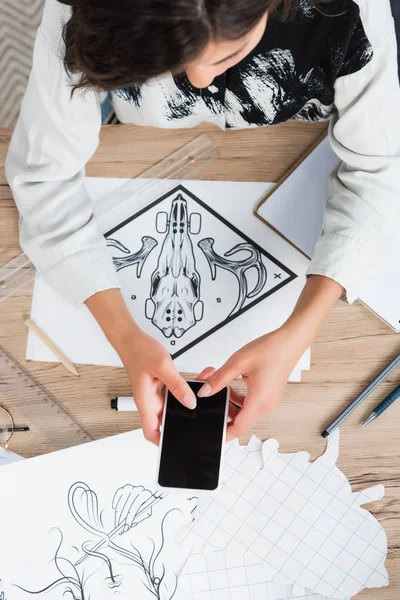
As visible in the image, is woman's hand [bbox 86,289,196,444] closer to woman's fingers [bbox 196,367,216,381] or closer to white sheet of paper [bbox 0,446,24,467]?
woman's fingers [bbox 196,367,216,381]

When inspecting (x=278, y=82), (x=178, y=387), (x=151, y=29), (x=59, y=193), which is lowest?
(x=178, y=387)

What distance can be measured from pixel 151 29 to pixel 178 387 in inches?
14.0

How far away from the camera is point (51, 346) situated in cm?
76

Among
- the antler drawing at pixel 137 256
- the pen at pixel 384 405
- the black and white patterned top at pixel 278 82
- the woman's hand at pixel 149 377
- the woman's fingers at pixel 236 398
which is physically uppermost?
the black and white patterned top at pixel 278 82

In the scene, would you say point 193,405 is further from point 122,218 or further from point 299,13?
point 299,13

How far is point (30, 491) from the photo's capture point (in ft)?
2.39

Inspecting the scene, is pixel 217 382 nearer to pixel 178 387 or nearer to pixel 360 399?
pixel 178 387

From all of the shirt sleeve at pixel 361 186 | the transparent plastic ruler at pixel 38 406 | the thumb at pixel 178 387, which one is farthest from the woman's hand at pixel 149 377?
the shirt sleeve at pixel 361 186

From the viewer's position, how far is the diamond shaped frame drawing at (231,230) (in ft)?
2.51

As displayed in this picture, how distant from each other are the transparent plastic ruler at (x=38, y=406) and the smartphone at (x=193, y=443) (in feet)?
0.47

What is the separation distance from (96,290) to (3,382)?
17 centimetres

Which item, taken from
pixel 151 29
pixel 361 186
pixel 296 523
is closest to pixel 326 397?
pixel 296 523

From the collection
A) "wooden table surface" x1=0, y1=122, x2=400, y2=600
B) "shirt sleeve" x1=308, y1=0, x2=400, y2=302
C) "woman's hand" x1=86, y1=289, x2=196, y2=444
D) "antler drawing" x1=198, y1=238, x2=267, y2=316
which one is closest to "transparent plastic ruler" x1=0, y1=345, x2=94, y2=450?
"wooden table surface" x1=0, y1=122, x2=400, y2=600

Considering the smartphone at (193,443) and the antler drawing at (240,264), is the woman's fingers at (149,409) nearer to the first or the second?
the smartphone at (193,443)
